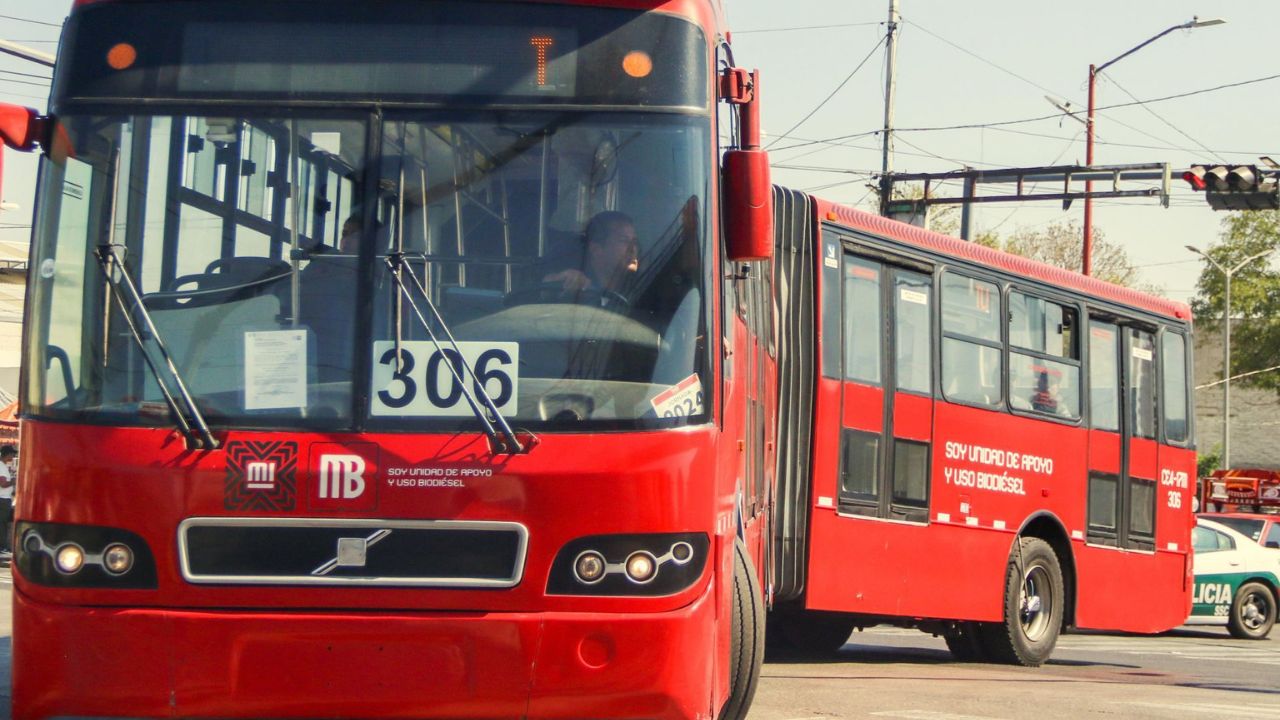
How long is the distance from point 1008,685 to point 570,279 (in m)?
6.80

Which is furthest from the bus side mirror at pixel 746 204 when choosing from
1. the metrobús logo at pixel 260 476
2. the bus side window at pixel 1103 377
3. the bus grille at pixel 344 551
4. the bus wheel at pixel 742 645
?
the bus side window at pixel 1103 377

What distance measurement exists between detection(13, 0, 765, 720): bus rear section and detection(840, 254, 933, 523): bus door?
5.51 meters

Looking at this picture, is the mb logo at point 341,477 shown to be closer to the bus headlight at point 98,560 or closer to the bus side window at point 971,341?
the bus headlight at point 98,560

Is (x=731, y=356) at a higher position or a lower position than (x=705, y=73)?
lower

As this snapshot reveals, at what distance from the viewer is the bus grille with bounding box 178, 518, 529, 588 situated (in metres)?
5.65

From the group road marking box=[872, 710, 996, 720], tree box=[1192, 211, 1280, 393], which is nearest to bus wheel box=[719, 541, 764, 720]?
road marking box=[872, 710, 996, 720]

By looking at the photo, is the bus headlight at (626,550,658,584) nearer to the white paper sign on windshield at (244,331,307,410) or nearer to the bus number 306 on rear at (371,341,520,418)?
the bus number 306 on rear at (371,341,520,418)

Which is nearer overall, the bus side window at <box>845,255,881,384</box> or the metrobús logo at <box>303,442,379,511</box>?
the metrobús logo at <box>303,442,379,511</box>

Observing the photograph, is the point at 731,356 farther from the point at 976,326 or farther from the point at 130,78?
the point at 976,326

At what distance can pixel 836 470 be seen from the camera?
37.6 feet

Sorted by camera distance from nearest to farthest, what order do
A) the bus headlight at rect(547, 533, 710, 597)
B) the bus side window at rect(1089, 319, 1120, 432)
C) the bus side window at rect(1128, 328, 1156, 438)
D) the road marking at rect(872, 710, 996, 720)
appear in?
the bus headlight at rect(547, 533, 710, 597)
the road marking at rect(872, 710, 996, 720)
the bus side window at rect(1089, 319, 1120, 432)
the bus side window at rect(1128, 328, 1156, 438)

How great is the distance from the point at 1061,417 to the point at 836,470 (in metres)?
3.31

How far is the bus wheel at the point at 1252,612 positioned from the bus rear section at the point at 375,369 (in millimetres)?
16743

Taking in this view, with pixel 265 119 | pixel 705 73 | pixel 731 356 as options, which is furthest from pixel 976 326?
pixel 265 119
